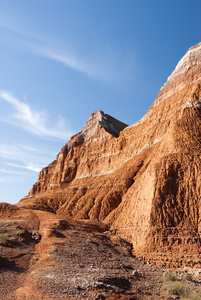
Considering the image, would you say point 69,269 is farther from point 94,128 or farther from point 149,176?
point 94,128

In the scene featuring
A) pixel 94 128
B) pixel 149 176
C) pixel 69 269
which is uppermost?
pixel 94 128

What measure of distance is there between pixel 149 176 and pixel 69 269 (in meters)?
18.5

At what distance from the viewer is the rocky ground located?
42.5ft

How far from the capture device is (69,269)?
1683 cm

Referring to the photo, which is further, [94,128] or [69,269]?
[94,128]

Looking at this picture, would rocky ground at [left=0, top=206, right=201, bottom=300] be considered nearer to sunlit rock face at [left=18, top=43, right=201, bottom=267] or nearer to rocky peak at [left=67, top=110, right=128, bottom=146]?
sunlit rock face at [left=18, top=43, right=201, bottom=267]

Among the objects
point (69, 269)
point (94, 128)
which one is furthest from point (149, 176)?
point (94, 128)

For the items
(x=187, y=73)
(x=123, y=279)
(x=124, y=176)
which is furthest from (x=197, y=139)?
(x=123, y=279)

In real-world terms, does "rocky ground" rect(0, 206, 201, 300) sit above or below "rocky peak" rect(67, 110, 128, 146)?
below

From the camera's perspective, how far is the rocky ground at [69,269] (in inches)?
510

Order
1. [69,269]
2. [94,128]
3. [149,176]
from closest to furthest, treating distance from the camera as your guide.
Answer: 1. [69,269]
2. [149,176]
3. [94,128]

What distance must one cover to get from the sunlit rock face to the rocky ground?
11.2ft

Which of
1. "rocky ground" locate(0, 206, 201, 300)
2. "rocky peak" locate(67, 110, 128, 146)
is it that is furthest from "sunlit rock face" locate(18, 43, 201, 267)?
"rocky ground" locate(0, 206, 201, 300)

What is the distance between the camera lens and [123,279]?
15.9 meters
